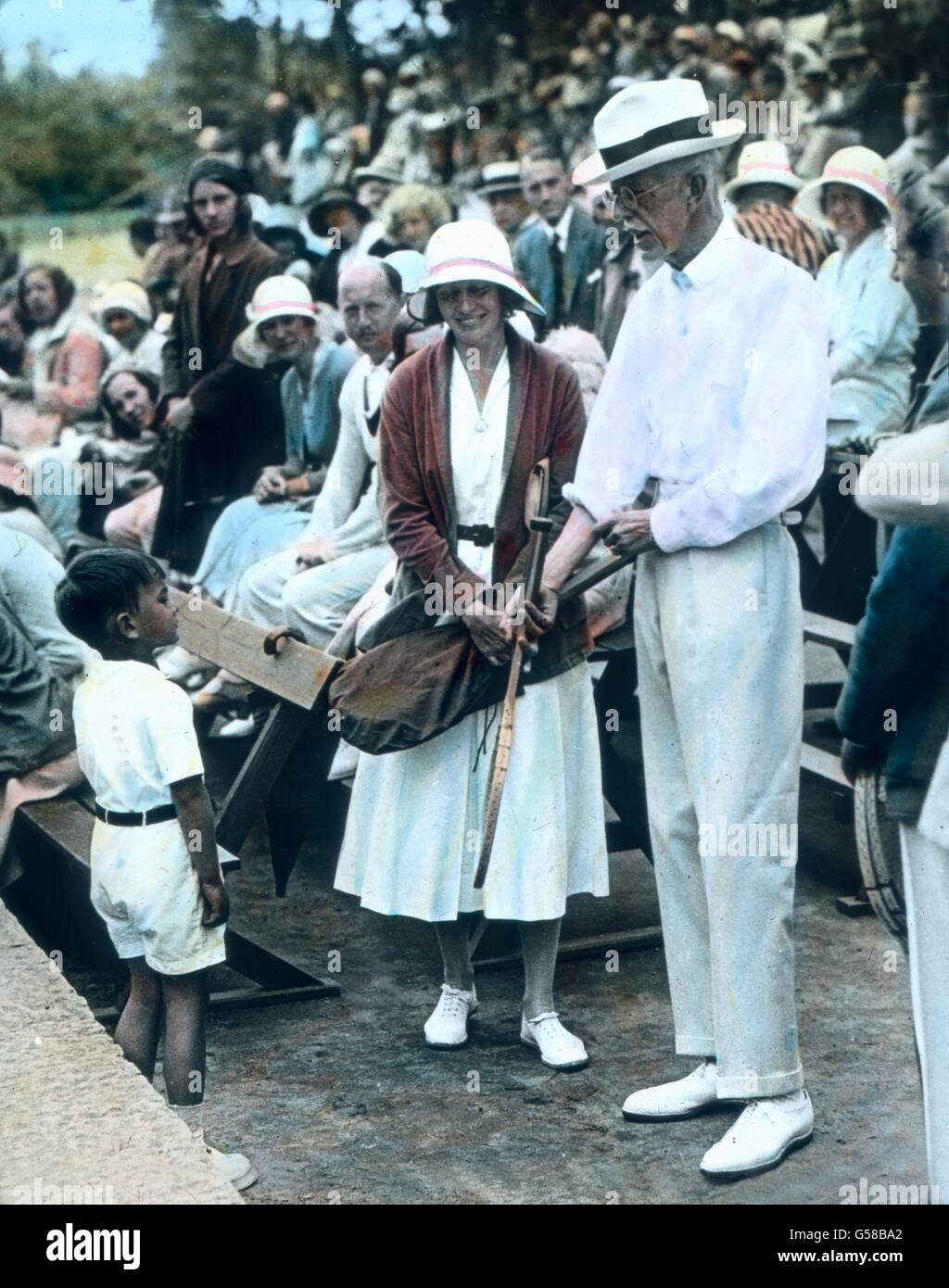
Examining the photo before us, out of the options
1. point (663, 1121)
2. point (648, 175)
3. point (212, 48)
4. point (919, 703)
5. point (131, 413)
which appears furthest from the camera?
point (131, 413)

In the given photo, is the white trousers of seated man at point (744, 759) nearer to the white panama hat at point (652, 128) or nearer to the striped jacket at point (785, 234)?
the white panama hat at point (652, 128)

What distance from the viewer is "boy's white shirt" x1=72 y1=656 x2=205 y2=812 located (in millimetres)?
3805

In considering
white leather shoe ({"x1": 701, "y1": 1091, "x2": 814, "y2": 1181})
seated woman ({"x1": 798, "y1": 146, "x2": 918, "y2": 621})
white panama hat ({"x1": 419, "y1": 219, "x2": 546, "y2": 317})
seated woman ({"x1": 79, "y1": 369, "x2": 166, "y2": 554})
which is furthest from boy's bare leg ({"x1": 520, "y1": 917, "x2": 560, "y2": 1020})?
white panama hat ({"x1": 419, "y1": 219, "x2": 546, "y2": 317})

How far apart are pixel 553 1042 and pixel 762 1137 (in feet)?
2.23

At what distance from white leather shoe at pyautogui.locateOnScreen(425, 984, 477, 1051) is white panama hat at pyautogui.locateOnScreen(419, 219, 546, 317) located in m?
1.60

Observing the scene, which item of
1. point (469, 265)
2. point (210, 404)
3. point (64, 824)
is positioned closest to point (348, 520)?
point (210, 404)

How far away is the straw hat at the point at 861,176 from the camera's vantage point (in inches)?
171

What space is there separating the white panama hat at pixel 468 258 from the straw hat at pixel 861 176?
831mm

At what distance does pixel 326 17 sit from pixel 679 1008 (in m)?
2.26

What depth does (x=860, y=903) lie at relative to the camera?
487 cm

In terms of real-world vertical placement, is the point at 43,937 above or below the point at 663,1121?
above

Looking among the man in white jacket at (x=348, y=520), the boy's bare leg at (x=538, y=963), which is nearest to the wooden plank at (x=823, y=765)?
the boy's bare leg at (x=538, y=963)
